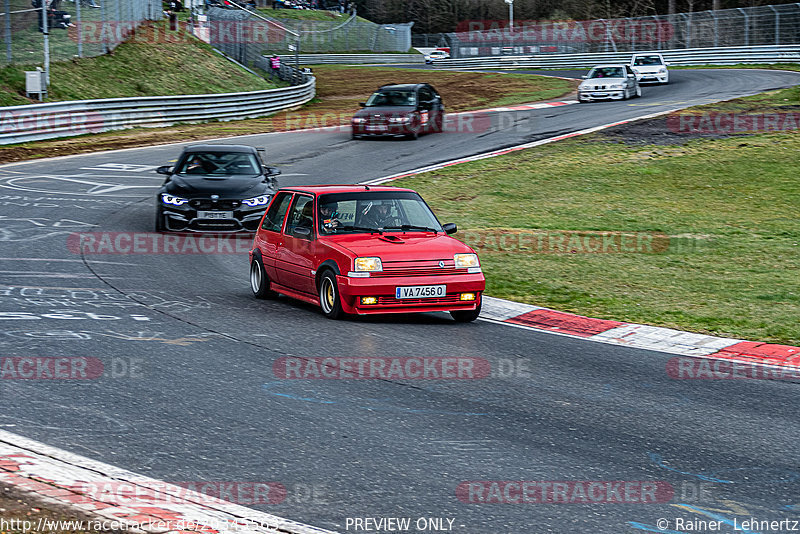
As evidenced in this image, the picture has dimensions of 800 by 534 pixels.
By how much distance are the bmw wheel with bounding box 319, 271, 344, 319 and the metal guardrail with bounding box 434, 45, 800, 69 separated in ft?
157

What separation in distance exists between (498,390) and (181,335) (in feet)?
11.1

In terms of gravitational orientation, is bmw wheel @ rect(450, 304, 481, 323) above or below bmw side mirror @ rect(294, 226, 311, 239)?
below

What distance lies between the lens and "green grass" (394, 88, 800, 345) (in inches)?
463

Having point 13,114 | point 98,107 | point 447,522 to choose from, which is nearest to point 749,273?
point 447,522

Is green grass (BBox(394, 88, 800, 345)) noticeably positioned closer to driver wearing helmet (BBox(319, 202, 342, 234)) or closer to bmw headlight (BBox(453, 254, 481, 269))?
bmw headlight (BBox(453, 254, 481, 269))

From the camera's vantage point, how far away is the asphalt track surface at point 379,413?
17.9 ft

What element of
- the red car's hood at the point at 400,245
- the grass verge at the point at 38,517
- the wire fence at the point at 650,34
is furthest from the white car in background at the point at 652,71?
the grass verge at the point at 38,517

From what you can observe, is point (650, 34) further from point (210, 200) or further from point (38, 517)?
point (38, 517)

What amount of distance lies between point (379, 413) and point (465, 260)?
12.9 feet

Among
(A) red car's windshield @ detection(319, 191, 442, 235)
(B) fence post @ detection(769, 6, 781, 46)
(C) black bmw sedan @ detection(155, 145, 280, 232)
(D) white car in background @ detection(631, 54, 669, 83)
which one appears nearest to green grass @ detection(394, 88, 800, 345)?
(A) red car's windshield @ detection(319, 191, 442, 235)

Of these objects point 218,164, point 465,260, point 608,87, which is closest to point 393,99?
point 608,87

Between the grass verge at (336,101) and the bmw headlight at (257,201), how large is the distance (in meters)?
11.9

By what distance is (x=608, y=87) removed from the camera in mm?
37906

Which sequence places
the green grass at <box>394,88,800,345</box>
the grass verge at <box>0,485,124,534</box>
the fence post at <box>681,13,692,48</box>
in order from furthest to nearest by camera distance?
the fence post at <box>681,13,692,48</box>
the green grass at <box>394,88,800,345</box>
the grass verge at <box>0,485,124,534</box>
